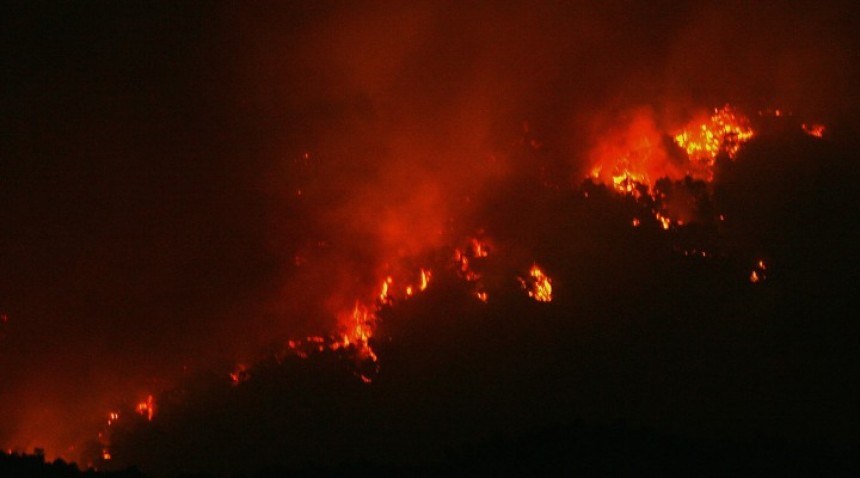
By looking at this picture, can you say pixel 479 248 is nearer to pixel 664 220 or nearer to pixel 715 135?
pixel 664 220

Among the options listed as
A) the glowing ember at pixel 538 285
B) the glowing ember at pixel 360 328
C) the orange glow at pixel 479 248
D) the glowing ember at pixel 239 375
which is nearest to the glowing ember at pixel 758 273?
the glowing ember at pixel 538 285

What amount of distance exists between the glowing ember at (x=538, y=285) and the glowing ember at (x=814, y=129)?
276 inches

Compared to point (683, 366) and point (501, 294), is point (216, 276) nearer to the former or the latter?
point (501, 294)

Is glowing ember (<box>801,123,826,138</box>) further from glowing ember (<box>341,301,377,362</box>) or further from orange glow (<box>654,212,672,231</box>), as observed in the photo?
glowing ember (<box>341,301,377,362</box>)

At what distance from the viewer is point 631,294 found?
1664 cm

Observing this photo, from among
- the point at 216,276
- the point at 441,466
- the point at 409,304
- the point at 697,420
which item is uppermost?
the point at 216,276

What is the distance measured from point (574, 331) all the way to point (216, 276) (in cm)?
780

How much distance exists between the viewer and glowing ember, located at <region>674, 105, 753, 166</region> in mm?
18312

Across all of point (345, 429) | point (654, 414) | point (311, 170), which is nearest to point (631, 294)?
point (654, 414)

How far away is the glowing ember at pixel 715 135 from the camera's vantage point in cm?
1831

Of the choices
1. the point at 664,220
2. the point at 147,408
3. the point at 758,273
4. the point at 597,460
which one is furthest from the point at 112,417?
the point at 758,273

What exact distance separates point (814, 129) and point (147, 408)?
50.2ft

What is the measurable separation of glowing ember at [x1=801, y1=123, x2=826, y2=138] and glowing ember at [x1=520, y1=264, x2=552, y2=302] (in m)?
7.01

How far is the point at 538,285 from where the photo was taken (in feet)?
54.9
